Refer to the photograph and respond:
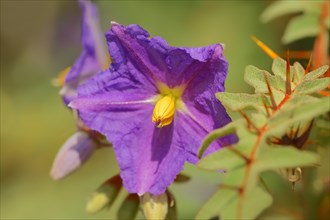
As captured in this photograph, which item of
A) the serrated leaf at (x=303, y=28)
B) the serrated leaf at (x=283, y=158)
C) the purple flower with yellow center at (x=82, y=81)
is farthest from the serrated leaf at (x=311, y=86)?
the purple flower with yellow center at (x=82, y=81)

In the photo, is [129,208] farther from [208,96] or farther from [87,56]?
[87,56]

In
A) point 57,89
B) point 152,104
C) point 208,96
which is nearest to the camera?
point 208,96

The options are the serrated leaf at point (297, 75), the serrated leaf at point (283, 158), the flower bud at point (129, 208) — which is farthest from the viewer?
the flower bud at point (129, 208)

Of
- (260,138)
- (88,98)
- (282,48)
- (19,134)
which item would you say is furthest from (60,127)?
(260,138)

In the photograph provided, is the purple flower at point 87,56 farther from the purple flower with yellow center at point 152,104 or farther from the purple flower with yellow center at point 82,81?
the purple flower with yellow center at point 152,104

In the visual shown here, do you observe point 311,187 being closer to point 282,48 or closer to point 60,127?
point 282,48

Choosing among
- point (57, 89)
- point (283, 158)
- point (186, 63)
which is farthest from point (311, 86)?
point (57, 89)

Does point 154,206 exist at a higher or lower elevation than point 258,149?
lower
